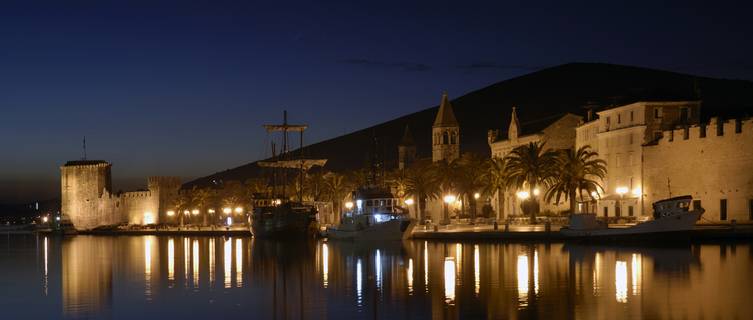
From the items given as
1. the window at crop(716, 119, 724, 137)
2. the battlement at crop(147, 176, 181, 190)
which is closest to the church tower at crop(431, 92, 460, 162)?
the battlement at crop(147, 176, 181, 190)

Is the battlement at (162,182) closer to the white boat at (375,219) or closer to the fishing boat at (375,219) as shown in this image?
the fishing boat at (375,219)

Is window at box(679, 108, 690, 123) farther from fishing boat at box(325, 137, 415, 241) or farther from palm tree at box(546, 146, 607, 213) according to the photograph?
fishing boat at box(325, 137, 415, 241)

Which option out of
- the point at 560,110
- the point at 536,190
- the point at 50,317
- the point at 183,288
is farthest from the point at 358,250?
the point at 560,110

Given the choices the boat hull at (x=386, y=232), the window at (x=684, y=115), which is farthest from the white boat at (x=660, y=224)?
the window at (x=684, y=115)

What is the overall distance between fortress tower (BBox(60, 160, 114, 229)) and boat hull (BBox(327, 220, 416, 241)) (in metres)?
59.2

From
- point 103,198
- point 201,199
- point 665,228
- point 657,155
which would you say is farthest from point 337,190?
point 665,228

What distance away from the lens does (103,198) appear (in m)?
119

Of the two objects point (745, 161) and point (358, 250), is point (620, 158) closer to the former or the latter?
point (745, 161)

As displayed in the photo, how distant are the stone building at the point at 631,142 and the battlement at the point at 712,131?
5.00 feet

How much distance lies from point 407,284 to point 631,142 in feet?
115

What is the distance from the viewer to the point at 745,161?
58.1 m

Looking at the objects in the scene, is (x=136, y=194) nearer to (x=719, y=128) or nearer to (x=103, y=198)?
(x=103, y=198)

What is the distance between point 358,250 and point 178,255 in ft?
30.4

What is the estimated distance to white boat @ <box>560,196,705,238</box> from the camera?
52.6 metres
